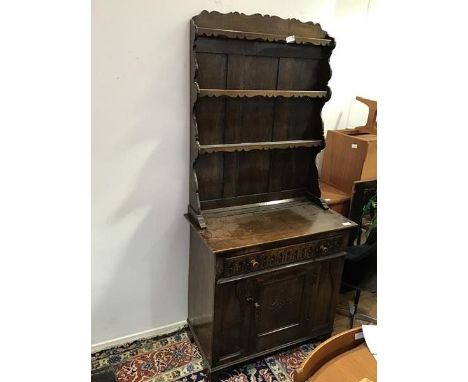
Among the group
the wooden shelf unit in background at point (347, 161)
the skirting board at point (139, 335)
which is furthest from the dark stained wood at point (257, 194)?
the wooden shelf unit in background at point (347, 161)

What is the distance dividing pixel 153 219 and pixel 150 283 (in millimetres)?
406

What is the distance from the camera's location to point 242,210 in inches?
89.7

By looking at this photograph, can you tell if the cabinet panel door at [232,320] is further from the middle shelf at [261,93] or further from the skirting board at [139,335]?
the middle shelf at [261,93]

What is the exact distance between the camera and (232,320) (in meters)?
2.04

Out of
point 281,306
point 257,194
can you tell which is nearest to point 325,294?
point 281,306

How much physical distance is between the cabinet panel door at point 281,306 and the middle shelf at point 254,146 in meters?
0.70

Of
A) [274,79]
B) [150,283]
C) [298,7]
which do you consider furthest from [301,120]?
[150,283]

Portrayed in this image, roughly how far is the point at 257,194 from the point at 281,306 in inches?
26.4

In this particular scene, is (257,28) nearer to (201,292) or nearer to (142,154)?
(142,154)

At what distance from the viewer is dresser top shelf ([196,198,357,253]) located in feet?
6.36

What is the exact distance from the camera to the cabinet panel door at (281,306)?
2076 millimetres

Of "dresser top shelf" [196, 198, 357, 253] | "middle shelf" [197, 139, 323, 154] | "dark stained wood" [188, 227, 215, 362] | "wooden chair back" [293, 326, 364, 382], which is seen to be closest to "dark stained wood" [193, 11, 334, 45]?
"middle shelf" [197, 139, 323, 154]

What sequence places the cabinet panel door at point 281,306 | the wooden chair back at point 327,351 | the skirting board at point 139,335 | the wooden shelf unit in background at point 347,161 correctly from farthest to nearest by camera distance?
the wooden shelf unit in background at point 347,161, the skirting board at point 139,335, the cabinet panel door at point 281,306, the wooden chair back at point 327,351
